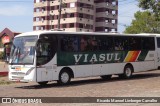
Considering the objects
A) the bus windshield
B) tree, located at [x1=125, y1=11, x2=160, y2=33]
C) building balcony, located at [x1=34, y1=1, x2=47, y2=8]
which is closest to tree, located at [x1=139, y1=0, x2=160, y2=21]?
the bus windshield

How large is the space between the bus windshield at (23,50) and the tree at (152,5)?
1336cm

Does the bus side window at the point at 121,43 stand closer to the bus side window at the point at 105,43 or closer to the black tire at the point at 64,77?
the bus side window at the point at 105,43

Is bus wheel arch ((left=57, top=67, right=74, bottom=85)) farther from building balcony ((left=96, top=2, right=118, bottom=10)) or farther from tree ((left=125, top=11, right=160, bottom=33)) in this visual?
building balcony ((left=96, top=2, right=118, bottom=10))

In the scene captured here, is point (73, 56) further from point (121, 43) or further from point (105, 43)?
point (121, 43)

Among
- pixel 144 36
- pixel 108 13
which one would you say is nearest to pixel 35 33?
pixel 144 36

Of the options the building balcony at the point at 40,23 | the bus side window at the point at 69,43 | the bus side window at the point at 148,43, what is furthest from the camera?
the building balcony at the point at 40,23

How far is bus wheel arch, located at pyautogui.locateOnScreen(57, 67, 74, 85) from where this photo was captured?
855 inches

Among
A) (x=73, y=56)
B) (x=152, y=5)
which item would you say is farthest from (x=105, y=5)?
(x=73, y=56)

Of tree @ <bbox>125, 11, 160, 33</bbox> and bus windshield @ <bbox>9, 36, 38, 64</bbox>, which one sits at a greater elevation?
tree @ <bbox>125, 11, 160, 33</bbox>

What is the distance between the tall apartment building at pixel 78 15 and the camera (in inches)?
3629

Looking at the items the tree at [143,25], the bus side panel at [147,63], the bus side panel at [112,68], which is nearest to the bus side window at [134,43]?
the bus side panel at [147,63]

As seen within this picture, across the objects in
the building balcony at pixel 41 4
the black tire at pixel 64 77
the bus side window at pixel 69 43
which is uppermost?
the building balcony at pixel 41 4

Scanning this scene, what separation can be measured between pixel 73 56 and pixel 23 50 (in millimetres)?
3011

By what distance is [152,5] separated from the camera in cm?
3144
